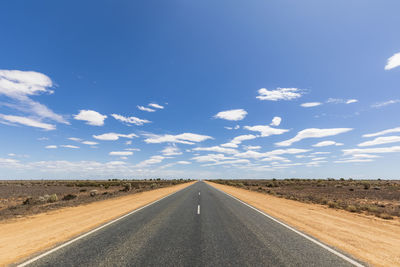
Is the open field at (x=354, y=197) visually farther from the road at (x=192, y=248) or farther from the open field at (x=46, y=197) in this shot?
the open field at (x=46, y=197)

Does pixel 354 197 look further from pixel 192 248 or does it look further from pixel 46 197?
pixel 46 197

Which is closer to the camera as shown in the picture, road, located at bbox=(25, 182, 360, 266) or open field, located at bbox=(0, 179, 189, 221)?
road, located at bbox=(25, 182, 360, 266)

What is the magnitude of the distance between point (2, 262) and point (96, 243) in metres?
1.86

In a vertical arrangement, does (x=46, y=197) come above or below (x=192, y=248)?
above

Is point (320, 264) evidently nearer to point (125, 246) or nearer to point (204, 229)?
point (204, 229)

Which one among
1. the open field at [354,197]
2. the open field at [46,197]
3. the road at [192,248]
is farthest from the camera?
the open field at [354,197]

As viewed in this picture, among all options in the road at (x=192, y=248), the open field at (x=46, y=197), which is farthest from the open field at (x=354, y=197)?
the open field at (x=46, y=197)

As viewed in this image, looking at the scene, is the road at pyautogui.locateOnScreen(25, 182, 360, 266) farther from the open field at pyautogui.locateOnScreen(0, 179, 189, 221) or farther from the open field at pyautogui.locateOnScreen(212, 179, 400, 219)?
the open field at pyautogui.locateOnScreen(212, 179, 400, 219)

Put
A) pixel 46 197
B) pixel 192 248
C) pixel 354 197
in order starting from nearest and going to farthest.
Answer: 1. pixel 192 248
2. pixel 46 197
3. pixel 354 197

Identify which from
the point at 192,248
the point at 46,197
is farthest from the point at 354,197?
the point at 46,197

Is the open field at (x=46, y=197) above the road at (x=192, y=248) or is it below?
below

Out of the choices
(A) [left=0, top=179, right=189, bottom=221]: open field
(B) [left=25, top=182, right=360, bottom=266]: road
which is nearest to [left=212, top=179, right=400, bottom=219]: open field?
(B) [left=25, top=182, right=360, bottom=266]: road

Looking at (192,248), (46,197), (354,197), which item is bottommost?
(354,197)

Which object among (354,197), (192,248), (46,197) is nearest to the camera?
(192,248)
